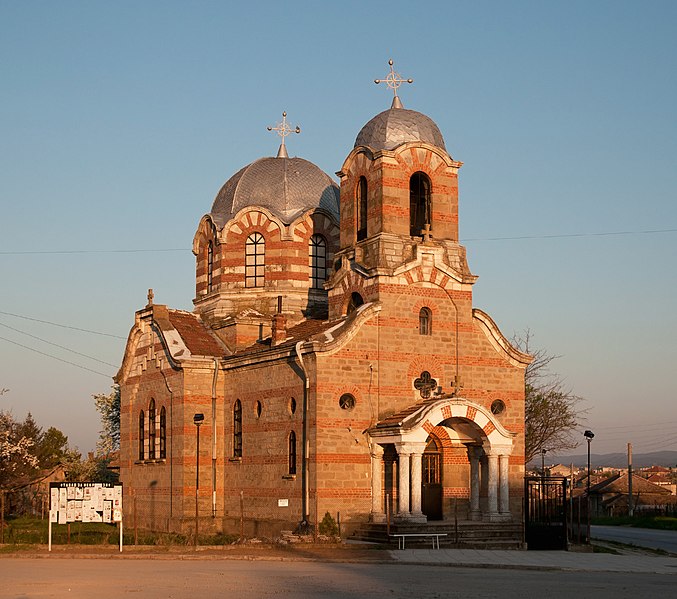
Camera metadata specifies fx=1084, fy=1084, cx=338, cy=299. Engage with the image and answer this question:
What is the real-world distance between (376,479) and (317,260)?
488 inches

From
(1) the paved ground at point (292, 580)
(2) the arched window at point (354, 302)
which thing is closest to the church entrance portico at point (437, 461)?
(2) the arched window at point (354, 302)

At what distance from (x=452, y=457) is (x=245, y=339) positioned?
9833 mm

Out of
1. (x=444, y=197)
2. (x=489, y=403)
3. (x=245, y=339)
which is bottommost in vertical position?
(x=489, y=403)

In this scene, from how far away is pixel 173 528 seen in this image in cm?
3847

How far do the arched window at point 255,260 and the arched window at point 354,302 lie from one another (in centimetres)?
679

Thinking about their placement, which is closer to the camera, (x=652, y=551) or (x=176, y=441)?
(x=652, y=551)

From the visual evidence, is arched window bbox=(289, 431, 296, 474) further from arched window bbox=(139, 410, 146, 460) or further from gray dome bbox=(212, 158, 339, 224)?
gray dome bbox=(212, 158, 339, 224)

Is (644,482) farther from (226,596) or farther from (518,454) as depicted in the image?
(226,596)

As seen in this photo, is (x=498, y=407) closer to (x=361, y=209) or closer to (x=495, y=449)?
(x=495, y=449)

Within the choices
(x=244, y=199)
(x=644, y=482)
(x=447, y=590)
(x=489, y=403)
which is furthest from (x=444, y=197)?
(x=644, y=482)

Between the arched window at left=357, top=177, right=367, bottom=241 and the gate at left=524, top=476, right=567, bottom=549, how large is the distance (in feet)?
33.2

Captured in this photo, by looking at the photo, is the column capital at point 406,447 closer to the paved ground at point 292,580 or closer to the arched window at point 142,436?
the paved ground at point 292,580

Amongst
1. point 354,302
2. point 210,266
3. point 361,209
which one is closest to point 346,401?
point 354,302

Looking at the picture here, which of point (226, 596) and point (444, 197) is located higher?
point (444, 197)
